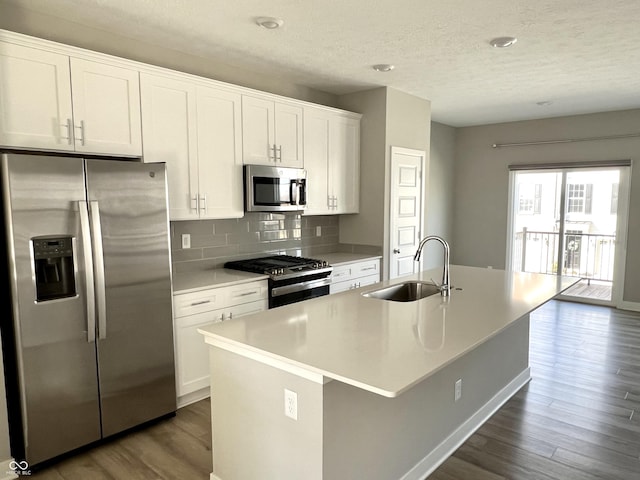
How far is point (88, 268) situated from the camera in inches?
97.7

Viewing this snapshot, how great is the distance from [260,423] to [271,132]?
8.91 ft

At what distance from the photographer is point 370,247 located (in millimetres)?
4941

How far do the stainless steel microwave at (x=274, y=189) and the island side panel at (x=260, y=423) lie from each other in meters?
1.90

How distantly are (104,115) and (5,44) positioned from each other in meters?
0.61

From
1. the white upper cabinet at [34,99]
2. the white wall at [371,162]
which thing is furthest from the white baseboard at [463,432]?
the white upper cabinet at [34,99]

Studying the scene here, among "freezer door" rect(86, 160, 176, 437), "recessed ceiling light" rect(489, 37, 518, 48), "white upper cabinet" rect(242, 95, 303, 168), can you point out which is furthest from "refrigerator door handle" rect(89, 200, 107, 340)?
"recessed ceiling light" rect(489, 37, 518, 48)

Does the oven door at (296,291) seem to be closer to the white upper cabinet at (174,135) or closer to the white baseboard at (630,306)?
the white upper cabinet at (174,135)

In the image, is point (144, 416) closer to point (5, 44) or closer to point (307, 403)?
point (307, 403)

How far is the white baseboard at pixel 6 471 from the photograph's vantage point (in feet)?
7.73

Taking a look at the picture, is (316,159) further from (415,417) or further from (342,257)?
(415,417)

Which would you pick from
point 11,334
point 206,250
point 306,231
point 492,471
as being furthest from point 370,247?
point 11,334

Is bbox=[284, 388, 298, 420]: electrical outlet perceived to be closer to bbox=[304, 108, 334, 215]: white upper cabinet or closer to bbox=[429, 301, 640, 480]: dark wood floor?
bbox=[429, 301, 640, 480]: dark wood floor

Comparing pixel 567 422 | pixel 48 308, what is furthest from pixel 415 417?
pixel 48 308

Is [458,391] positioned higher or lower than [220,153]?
lower
